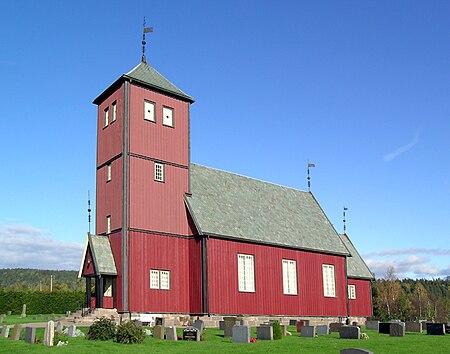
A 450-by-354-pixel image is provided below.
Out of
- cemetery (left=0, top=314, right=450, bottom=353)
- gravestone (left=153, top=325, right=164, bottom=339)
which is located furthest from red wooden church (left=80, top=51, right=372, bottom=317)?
gravestone (left=153, top=325, right=164, bottom=339)

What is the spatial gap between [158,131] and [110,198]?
5380 millimetres

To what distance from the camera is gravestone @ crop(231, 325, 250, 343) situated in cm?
2436

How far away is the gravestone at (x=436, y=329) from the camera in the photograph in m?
30.2

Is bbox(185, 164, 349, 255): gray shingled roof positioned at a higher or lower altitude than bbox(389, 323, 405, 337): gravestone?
higher

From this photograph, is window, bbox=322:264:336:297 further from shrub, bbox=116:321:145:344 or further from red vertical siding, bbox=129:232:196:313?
shrub, bbox=116:321:145:344

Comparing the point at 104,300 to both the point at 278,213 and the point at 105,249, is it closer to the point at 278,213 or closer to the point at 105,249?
the point at 105,249

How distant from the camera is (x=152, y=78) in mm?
38438

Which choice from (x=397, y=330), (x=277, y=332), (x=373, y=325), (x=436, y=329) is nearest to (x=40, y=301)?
(x=373, y=325)

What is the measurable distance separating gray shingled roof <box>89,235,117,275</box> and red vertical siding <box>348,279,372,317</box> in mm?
23632

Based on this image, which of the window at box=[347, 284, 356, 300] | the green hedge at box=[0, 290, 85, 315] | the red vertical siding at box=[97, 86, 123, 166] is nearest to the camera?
the red vertical siding at box=[97, 86, 123, 166]

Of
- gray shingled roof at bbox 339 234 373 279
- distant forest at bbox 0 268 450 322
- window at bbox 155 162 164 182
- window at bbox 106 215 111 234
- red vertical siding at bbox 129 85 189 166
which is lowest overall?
distant forest at bbox 0 268 450 322

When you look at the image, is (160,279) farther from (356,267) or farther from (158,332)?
(356,267)

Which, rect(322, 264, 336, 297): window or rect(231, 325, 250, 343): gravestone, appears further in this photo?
rect(322, 264, 336, 297): window

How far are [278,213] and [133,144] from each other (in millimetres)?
14073
